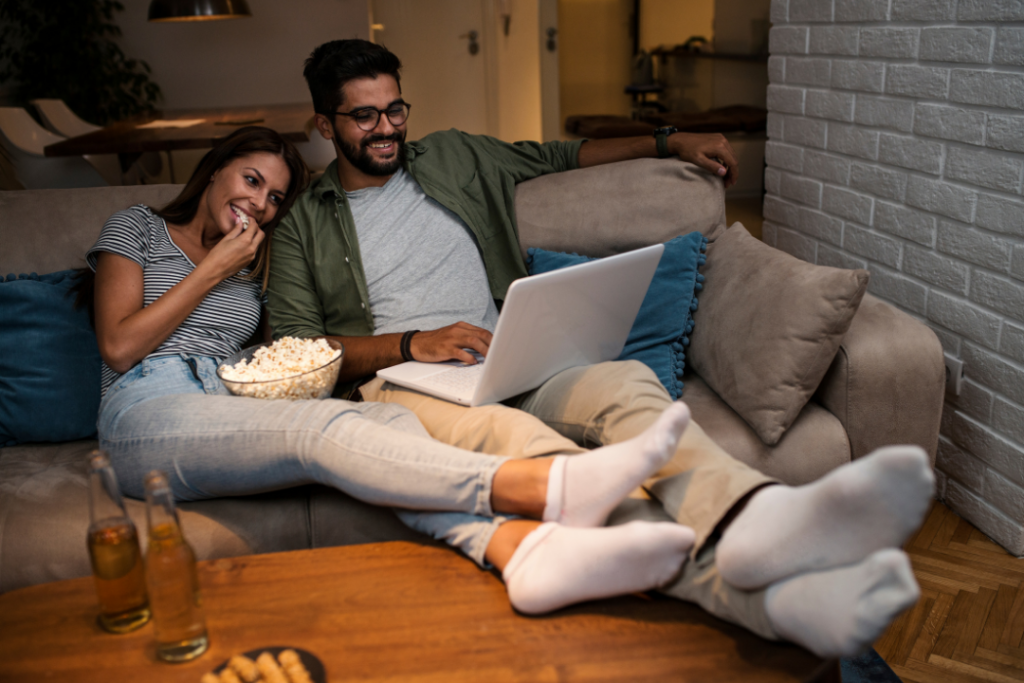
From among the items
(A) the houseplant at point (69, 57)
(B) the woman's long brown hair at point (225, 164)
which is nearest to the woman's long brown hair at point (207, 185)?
(B) the woman's long brown hair at point (225, 164)

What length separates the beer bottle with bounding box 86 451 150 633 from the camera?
40.1 inches

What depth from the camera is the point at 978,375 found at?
1.80 meters

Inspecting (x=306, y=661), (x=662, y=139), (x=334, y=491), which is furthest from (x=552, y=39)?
(x=306, y=661)

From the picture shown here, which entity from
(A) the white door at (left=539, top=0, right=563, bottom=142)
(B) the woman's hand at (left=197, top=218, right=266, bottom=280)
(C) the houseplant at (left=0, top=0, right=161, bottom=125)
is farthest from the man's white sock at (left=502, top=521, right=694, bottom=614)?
(C) the houseplant at (left=0, top=0, right=161, bottom=125)

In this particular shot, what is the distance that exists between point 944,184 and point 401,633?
157 cm

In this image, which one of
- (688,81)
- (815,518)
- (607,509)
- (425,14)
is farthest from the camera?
(688,81)

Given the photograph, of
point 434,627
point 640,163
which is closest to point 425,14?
point 640,163

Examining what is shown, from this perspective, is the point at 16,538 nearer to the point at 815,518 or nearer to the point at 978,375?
the point at 815,518

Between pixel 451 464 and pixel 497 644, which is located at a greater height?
pixel 451 464

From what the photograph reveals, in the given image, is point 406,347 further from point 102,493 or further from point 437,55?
point 437,55

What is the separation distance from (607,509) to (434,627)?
0.29 meters

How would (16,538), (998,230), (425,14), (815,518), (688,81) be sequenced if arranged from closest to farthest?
(815,518) < (16,538) < (998,230) < (425,14) < (688,81)

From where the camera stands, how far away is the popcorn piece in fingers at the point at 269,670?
3.10 ft

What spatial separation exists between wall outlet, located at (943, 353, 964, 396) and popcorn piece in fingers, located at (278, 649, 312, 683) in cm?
158
